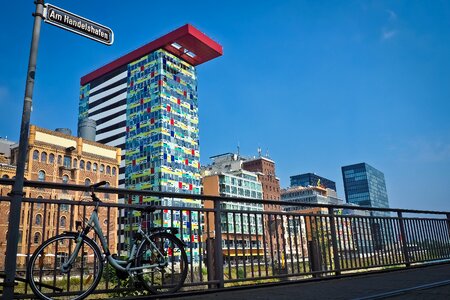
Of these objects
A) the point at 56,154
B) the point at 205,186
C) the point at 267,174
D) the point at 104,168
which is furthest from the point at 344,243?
the point at 267,174

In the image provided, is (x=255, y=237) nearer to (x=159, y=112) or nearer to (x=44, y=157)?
(x=44, y=157)

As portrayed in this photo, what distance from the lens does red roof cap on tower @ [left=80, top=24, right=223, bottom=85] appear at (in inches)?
3228

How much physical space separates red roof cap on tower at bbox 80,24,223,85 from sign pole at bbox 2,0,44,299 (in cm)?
7970

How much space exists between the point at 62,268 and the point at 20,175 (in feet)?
4.05

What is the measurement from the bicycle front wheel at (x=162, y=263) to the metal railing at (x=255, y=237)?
16cm

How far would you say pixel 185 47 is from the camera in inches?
3430

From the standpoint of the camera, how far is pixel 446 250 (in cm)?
992

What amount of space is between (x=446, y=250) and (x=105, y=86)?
3842 inches

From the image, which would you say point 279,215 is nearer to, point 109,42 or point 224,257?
point 224,257

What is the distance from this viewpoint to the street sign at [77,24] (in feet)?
13.8

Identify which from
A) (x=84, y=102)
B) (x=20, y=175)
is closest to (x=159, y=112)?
(x=84, y=102)

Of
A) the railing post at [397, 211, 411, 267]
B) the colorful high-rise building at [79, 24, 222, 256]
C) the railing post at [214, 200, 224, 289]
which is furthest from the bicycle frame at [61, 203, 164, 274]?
the colorful high-rise building at [79, 24, 222, 256]

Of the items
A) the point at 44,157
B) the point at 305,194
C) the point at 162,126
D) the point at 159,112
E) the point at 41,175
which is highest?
the point at 159,112

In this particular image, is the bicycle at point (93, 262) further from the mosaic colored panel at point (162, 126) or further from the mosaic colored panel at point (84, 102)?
the mosaic colored panel at point (84, 102)
